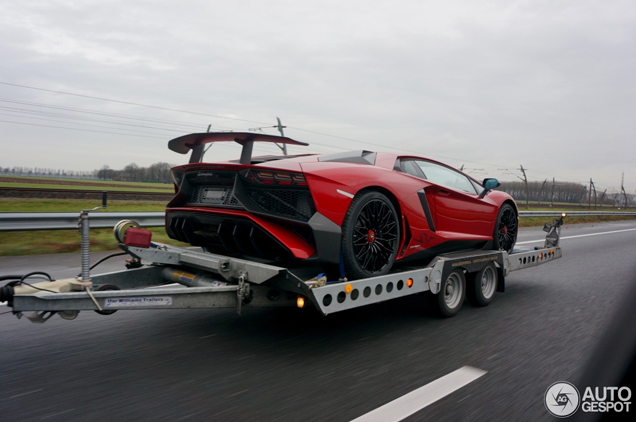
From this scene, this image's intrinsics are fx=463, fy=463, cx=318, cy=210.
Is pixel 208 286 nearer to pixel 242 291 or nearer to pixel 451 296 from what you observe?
pixel 242 291

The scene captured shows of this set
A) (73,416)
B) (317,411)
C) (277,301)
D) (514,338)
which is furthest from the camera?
(514,338)

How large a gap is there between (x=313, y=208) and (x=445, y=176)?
229 centimetres

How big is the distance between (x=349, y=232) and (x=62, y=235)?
818 centimetres

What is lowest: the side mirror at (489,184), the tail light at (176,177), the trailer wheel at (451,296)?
the trailer wheel at (451,296)

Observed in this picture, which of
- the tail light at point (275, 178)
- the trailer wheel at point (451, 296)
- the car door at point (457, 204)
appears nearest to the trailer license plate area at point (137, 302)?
the tail light at point (275, 178)

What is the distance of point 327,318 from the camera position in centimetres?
449

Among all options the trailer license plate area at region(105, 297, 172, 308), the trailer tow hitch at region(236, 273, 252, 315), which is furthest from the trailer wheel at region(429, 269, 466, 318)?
the trailer license plate area at region(105, 297, 172, 308)

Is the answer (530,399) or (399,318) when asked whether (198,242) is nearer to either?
(399,318)

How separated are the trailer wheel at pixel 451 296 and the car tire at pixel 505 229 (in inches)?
50.8

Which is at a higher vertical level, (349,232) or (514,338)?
(349,232)

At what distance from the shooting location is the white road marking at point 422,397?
2605 millimetres

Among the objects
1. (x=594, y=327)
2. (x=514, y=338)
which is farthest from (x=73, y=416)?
(x=594, y=327)

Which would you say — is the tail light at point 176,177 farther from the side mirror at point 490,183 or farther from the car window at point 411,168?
the side mirror at point 490,183

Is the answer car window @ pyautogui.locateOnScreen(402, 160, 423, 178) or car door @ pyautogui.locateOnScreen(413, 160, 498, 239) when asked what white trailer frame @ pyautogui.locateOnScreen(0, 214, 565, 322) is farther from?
car window @ pyautogui.locateOnScreen(402, 160, 423, 178)
